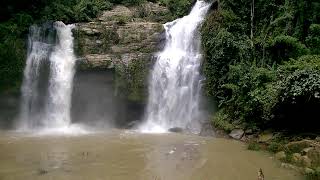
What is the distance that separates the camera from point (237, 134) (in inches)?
683

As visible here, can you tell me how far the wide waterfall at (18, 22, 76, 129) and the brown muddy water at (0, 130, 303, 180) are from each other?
3.68 m

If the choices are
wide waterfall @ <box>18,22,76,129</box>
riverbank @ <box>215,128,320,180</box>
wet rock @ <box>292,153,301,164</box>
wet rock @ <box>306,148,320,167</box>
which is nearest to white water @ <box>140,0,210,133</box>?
riverbank @ <box>215,128,320,180</box>

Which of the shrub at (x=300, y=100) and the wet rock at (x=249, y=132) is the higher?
the shrub at (x=300, y=100)

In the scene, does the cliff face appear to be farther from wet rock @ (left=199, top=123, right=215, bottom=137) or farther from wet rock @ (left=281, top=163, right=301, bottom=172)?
wet rock @ (left=281, top=163, right=301, bottom=172)

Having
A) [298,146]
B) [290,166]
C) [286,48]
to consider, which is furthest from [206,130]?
[290,166]

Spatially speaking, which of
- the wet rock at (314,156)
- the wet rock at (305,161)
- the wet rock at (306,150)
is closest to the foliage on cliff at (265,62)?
the wet rock at (306,150)

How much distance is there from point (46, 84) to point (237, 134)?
10126 millimetres

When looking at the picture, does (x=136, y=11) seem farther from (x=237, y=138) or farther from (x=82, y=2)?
(x=237, y=138)

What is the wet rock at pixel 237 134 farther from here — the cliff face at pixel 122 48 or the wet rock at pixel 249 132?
the cliff face at pixel 122 48

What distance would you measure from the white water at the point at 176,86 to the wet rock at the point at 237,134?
2.35 m

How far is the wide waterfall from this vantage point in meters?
21.2

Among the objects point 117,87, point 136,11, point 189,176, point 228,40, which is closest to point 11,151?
point 189,176

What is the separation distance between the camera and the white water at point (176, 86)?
2058 cm

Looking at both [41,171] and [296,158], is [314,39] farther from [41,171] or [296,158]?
[41,171]
